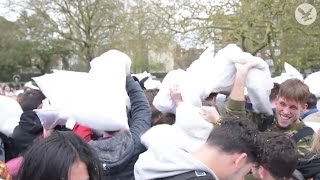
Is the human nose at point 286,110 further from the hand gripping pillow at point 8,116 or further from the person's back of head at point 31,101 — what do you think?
the person's back of head at point 31,101

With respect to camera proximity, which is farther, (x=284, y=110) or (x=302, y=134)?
(x=284, y=110)

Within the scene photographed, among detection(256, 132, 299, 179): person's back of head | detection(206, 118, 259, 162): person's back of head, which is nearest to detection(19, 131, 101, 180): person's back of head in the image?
detection(206, 118, 259, 162): person's back of head

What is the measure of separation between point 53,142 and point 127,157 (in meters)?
1.02

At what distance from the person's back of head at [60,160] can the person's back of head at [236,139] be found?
547mm

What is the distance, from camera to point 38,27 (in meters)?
33.7

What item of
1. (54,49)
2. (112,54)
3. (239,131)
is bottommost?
(54,49)

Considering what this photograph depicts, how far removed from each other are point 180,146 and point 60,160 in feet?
2.83

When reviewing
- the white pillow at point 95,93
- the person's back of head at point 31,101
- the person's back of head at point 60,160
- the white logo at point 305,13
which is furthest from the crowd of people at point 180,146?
the white logo at point 305,13

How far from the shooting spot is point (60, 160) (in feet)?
6.09

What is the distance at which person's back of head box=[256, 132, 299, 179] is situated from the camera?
2.72 m

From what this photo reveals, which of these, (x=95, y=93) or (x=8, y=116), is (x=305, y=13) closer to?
(x=8, y=116)

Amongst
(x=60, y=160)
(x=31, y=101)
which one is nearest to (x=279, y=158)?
(x=60, y=160)

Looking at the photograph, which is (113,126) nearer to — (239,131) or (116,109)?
(116,109)

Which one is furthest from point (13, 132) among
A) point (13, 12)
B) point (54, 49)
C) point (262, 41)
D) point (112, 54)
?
point (54, 49)
